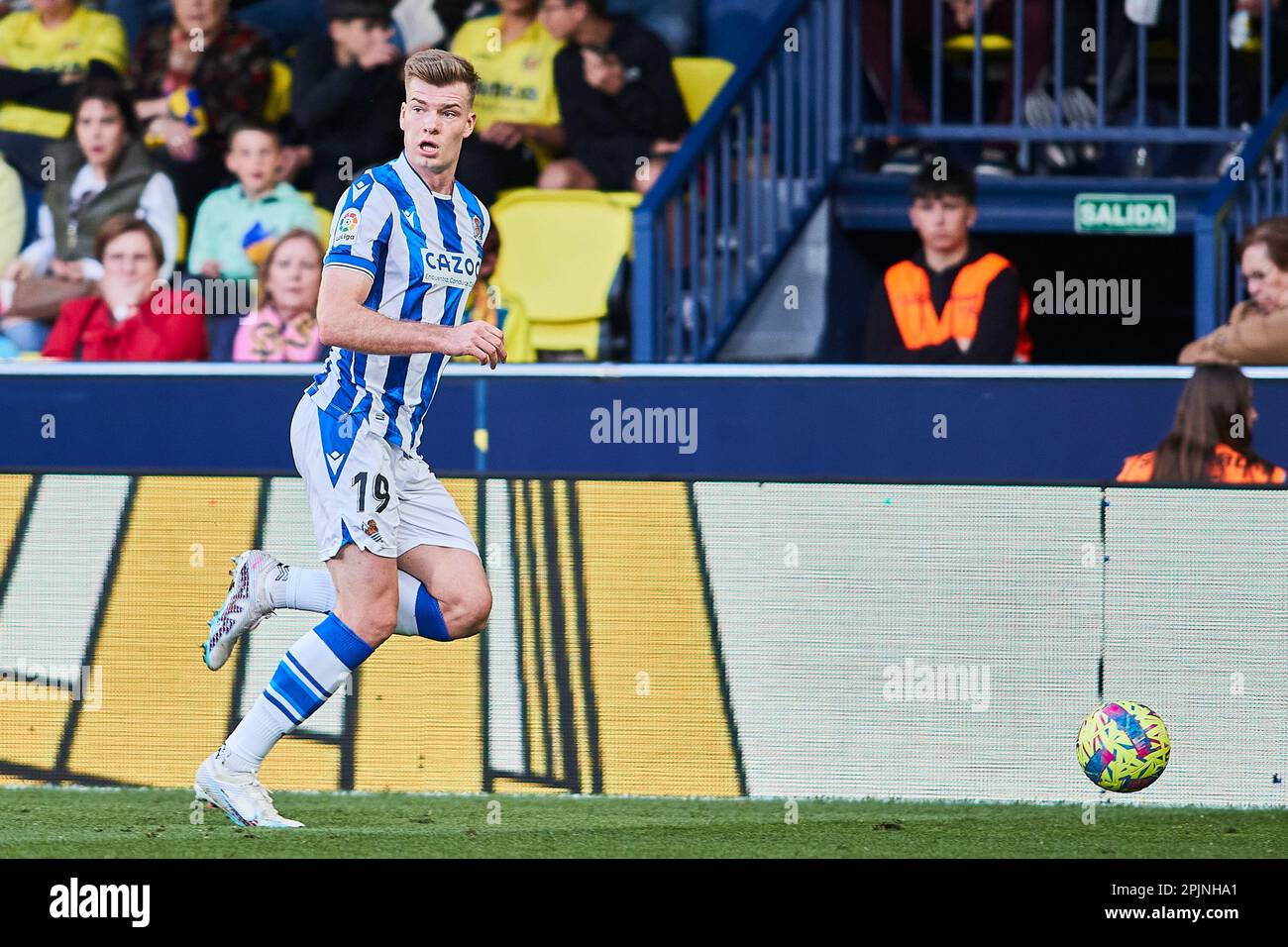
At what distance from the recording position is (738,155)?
9.83m

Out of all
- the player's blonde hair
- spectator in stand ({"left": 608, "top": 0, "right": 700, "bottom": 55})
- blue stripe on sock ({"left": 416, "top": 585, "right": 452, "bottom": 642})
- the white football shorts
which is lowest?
blue stripe on sock ({"left": 416, "top": 585, "right": 452, "bottom": 642})

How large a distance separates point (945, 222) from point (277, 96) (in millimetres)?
3463

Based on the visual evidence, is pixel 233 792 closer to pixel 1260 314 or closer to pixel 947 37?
pixel 1260 314

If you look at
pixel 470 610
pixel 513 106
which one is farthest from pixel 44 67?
pixel 470 610

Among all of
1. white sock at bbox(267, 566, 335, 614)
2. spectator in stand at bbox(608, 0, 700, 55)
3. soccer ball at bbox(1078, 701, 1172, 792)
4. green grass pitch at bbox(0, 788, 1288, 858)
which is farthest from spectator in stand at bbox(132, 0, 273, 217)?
soccer ball at bbox(1078, 701, 1172, 792)

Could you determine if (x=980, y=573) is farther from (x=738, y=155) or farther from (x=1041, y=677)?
(x=738, y=155)

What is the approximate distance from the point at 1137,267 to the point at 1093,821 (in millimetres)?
5119

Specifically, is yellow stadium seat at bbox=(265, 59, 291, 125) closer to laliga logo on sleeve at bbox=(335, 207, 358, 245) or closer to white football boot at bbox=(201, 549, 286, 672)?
white football boot at bbox=(201, 549, 286, 672)

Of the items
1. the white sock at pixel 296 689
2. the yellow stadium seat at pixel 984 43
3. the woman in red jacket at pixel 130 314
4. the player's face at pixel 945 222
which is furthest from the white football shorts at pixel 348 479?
the yellow stadium seat at pixel 984 43

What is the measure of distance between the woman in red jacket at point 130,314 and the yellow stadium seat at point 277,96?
1.08 m

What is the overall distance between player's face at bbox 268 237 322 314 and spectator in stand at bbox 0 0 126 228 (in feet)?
6.56

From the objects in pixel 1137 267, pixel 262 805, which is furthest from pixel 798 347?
pixel 262 805

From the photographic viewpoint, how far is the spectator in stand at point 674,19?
1142 centimetres

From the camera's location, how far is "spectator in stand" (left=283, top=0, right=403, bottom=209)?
33.3ft
